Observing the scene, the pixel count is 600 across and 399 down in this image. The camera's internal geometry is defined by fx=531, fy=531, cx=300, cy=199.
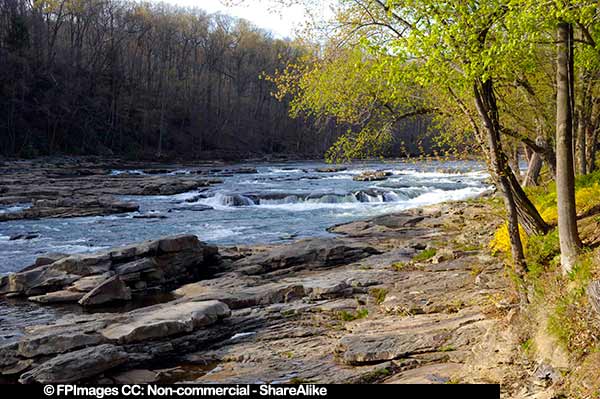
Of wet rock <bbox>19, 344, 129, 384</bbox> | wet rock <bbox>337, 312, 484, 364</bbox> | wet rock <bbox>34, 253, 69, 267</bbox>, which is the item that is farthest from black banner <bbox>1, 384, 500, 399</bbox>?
wet rock <bbox>34, 253, 69, 267</bbox>

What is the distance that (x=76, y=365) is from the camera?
7.78 meters

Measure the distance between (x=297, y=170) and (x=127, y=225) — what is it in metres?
30.3

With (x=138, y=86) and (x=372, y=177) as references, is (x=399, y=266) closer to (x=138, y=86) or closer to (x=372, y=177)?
(x=372, y=177)

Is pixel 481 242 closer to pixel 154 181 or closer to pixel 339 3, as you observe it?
pixel 339 3

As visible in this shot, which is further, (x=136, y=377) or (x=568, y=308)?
(x=136, y=377)

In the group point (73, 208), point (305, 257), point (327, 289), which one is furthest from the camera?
point (73, 208)

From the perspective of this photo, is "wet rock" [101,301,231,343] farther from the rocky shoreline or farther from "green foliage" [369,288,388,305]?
"green foliage" [369,288,388,305]

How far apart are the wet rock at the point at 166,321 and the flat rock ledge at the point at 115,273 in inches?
117

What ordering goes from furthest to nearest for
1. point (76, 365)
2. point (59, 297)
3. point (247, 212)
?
point (247, 212) → point (59, 297) → point (76, 365)

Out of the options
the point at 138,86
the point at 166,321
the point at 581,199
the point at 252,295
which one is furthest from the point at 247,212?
the point at 138,86

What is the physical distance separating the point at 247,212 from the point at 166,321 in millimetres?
18523

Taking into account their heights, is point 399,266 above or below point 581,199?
below

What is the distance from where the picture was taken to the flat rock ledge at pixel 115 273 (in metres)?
13.0

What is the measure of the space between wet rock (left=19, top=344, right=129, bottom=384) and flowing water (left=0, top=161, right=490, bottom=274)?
8.13 metres
